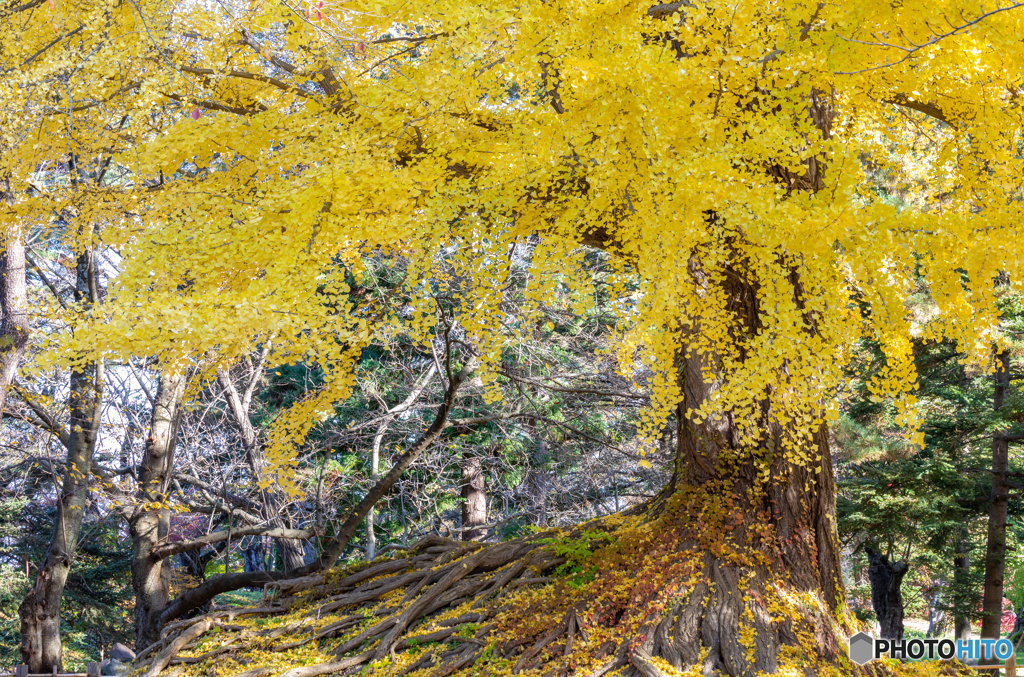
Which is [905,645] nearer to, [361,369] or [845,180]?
[845,180]

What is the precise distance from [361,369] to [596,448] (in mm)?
3365

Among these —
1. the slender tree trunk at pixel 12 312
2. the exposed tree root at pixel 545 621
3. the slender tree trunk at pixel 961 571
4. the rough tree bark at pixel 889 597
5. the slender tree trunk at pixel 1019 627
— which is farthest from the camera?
the slender tree trunk at pixel 1019 627

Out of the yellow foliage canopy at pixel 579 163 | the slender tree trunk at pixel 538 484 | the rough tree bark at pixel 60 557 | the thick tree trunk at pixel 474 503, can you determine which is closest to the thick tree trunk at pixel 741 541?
the yellow foliage canopy at pixel 579 163

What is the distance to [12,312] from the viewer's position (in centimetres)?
579

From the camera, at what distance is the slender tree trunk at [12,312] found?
567cm

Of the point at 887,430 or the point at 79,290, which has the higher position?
the point at 79,290

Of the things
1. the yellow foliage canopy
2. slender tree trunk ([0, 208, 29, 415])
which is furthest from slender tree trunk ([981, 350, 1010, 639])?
slender tree trunk ([0, 208, 29, 415])

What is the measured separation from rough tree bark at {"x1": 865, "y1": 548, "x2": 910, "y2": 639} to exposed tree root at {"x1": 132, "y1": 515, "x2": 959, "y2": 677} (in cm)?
579

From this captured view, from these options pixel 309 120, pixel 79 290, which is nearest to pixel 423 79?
pixel 309 120

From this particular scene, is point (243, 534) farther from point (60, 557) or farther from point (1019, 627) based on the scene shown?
point (1019, 627)

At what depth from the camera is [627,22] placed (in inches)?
159

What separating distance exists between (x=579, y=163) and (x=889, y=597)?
893cm

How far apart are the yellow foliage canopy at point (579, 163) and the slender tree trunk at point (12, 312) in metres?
0.54

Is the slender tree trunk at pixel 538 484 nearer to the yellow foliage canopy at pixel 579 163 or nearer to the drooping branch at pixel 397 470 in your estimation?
the drooping branch at pixel 397 470
